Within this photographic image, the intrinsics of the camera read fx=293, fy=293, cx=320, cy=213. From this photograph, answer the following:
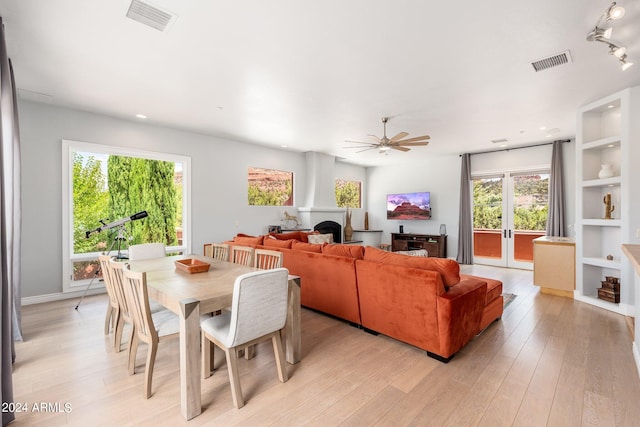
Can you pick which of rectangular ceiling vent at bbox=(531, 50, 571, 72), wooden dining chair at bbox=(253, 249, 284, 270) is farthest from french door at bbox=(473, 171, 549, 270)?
wooden dining chair at bbox=(253, 249, 284, 270)

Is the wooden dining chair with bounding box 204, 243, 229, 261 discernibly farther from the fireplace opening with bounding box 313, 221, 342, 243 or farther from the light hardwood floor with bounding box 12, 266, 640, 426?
the fireplace opening with bounding box 313, 221, 342, 243

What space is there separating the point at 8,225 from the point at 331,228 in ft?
20.6

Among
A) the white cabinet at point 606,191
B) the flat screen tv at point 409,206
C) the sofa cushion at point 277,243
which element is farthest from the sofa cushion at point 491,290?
the flat screen tv at point 409,206

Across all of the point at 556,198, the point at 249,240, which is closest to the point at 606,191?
the point at 556,198

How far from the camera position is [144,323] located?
2.03m

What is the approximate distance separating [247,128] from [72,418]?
449 cm

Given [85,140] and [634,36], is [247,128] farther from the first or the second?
[634,36]

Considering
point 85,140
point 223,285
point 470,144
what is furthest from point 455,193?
point 85,140

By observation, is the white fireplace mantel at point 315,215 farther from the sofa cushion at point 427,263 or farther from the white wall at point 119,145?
the sofa cushion at point 427,263

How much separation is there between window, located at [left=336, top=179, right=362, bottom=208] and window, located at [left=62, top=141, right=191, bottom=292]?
179 inches

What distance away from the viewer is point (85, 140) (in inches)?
177

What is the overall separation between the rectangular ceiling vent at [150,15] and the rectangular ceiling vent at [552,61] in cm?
341

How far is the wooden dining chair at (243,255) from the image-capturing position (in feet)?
10.5

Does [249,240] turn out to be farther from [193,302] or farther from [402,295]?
[193,302]
